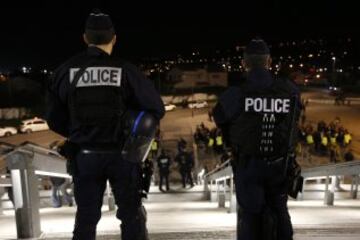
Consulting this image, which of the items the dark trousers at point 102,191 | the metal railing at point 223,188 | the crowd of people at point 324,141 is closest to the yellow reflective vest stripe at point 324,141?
the crowd of people at point 324,141

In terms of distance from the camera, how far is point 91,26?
2951mm

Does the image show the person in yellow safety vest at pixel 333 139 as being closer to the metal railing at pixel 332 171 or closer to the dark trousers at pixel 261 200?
the metal railing at pixel 332 171

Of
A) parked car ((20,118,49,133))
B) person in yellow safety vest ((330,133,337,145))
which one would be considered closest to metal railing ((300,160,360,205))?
person in yellow safety vest ((330,133,337,145))

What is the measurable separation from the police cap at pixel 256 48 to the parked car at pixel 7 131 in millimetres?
33598

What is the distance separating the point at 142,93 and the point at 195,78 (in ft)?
263

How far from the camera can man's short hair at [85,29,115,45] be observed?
295 cm

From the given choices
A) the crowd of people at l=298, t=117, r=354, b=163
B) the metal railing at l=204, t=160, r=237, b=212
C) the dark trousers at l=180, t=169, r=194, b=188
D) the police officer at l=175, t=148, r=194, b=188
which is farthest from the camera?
the crowd of people at l=298, t=117, r=354, b=163

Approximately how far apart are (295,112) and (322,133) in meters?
18.9

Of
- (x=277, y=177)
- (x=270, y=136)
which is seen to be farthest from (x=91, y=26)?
(x=277, y=177)

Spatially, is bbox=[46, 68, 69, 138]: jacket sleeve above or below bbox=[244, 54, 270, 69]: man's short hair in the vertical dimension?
below

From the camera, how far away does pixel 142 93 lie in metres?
2.91

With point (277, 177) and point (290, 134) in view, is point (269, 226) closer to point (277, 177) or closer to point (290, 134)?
point (277, 177)

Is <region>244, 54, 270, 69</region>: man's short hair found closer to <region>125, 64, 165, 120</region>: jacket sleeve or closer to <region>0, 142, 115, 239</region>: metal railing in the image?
<region>125, 64, 165, 120</region>: jacket sleeve

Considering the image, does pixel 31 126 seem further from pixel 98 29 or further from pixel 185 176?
pixel 98 29
